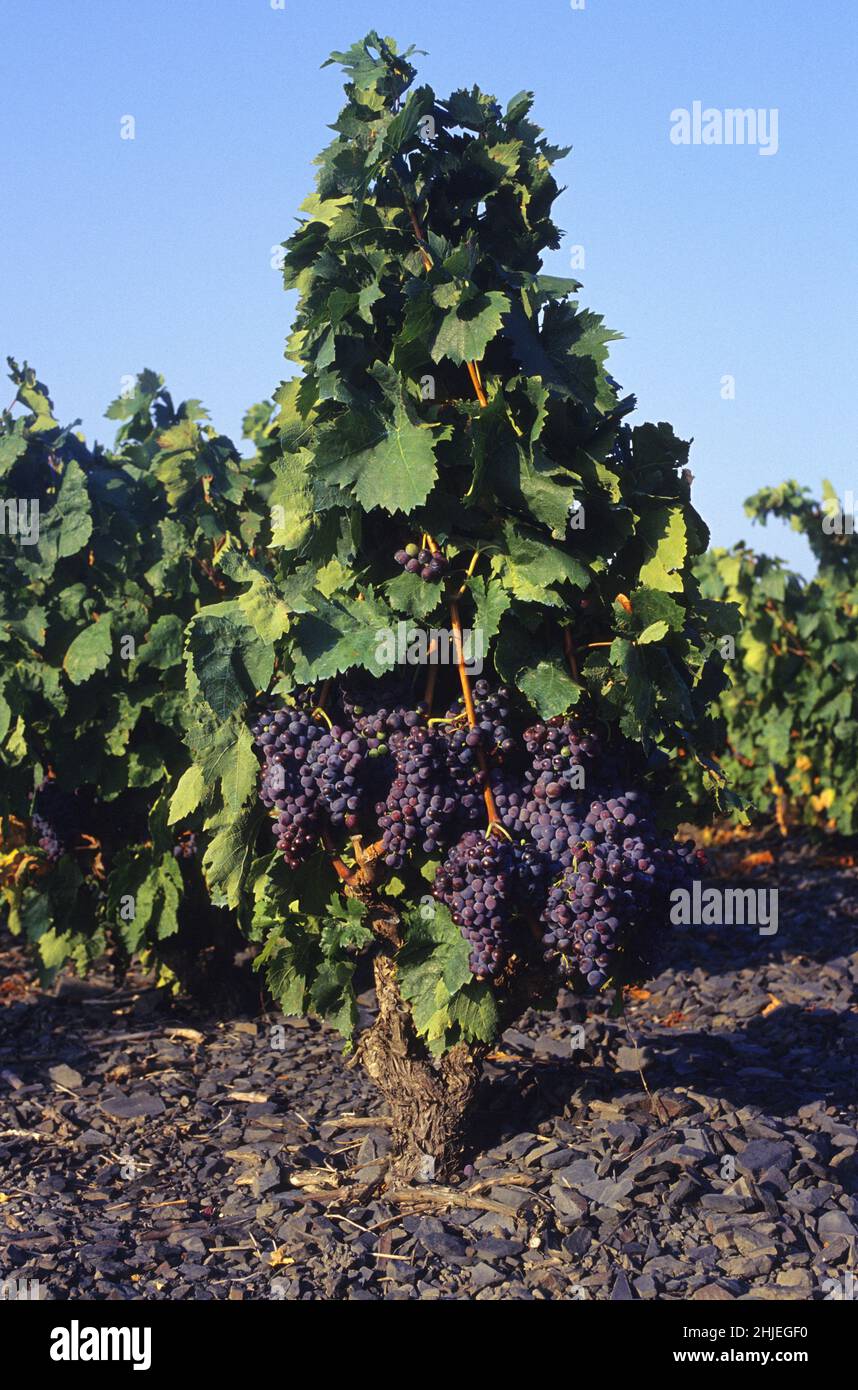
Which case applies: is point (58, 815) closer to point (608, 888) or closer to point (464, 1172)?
point (464, 1172)

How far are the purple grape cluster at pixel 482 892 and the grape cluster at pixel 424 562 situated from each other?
82 cm

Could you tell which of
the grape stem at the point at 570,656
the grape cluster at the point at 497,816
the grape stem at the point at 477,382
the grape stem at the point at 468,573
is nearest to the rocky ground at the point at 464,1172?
the grape cluster at the point at 497,816

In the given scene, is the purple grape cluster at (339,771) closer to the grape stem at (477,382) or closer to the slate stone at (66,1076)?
the grape stem at (477,382)

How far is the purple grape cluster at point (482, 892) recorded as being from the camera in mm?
→ 3955

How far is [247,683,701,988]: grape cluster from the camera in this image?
13.1 feet

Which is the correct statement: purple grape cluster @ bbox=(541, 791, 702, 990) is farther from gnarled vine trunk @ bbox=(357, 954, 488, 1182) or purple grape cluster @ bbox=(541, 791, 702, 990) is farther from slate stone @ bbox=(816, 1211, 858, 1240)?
slate stone @ bbox=(816, 1211, 858, 1240)

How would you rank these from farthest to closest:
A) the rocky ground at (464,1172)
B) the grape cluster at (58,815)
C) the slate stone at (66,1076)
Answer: the grape cluster at (58,815) → the slate stone at (66,1076) → the rocky ground at (464,1172)

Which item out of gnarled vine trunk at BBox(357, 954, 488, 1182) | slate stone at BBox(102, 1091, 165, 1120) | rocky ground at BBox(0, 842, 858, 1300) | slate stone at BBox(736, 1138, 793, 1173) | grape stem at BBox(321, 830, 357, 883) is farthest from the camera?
slate stone at BBox(102, 1091, 165, 1120)

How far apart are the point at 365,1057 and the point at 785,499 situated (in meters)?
8.65

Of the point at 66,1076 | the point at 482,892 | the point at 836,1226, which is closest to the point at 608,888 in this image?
the point at 482,892

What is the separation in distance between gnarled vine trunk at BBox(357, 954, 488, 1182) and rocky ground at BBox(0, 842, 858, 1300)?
0.13 meters

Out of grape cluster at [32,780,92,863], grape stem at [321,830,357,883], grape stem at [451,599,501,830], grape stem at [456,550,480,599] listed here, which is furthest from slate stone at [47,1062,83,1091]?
grape stem at [456,550,480,599]

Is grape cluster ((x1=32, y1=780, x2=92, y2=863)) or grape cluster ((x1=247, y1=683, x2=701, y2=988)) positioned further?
grape cluster ((x1=32, y1=780, x2=92, y2=863))
